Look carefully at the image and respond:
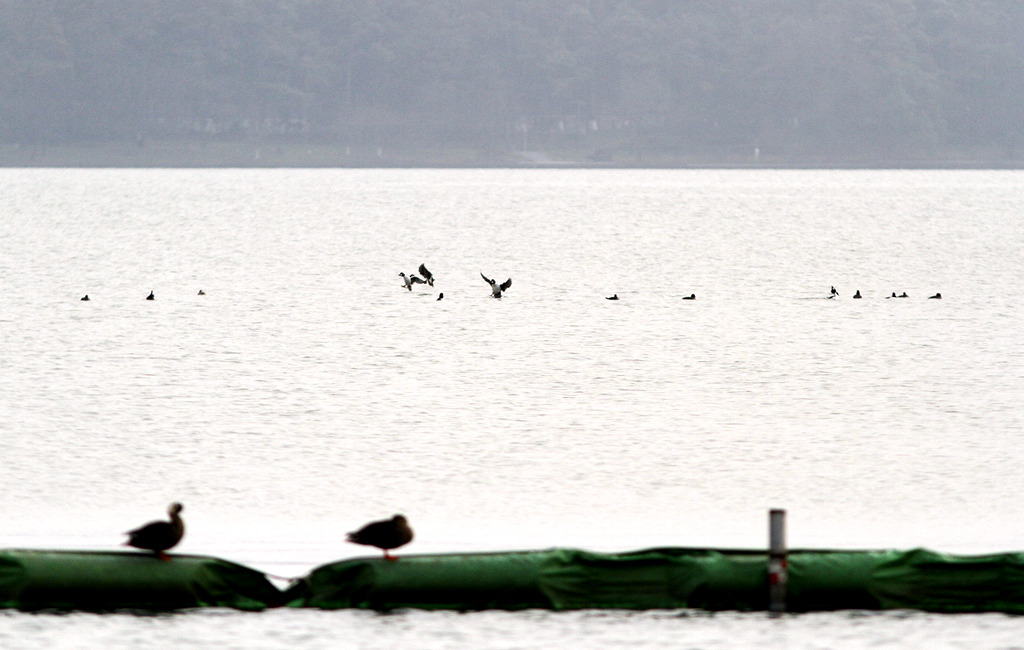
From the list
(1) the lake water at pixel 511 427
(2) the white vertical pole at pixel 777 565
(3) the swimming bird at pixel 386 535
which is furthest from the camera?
(3) the swimming bird at pixel 386 535

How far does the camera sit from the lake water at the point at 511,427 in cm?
1494

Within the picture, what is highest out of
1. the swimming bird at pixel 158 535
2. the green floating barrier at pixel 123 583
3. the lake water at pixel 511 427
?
the lake water at pixel 511 427

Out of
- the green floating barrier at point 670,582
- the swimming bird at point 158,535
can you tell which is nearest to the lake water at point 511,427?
the green floating barrier at point 670,582

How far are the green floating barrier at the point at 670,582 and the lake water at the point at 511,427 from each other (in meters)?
0.19

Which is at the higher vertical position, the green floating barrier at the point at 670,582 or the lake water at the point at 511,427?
the lake water at the point at 511,427

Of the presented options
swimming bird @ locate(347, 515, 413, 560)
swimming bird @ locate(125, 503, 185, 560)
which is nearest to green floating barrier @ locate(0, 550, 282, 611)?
swimming bird @ locate(125, 503, 185, 560)

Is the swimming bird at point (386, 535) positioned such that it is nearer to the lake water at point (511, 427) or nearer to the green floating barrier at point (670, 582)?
the green floating barrier at point (670, 582)

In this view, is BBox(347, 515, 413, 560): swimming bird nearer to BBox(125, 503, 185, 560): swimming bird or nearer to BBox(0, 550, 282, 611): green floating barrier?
BBox(0, 550, 282, 611): green floating barrier

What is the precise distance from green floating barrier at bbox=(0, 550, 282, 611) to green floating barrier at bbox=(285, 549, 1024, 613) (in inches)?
21.0

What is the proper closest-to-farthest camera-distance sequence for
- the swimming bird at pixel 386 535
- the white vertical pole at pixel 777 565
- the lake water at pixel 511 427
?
the white vertical pole at pixel 777 565 → the lake water at pixel 511 427 → the swimming bird at pixel 386 535

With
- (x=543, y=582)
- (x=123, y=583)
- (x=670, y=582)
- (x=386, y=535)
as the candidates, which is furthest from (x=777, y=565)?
(x=123, y=583)

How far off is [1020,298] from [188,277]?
115 feet

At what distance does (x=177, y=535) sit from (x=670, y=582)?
4770mm

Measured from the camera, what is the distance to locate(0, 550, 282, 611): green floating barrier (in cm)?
1505
